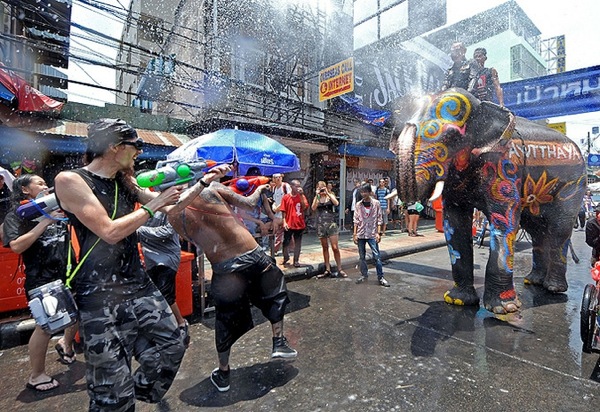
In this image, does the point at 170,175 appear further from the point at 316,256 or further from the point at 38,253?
the point at 316,256

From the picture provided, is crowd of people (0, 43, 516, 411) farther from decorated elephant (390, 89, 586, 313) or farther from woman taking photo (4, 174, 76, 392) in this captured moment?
decorated elephant (390, 89, 586, 313)

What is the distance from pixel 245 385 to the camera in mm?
2719

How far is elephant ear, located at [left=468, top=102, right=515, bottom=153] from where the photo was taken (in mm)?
3771

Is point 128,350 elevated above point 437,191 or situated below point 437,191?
below

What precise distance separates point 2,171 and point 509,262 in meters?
5.45

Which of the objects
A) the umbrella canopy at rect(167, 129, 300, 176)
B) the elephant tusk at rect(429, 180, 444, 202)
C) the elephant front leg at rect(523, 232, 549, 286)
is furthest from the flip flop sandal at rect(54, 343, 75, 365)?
the elephant front leg at rect(523, 232, 549, 286)

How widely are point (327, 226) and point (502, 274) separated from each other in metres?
2.93

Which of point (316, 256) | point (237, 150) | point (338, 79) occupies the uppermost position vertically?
point (338, 79)

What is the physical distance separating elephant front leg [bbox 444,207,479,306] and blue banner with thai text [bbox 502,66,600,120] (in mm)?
5345

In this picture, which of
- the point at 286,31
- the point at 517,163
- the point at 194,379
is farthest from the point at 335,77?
the point at 194,379

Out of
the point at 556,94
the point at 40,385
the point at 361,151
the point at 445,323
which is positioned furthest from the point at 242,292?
the point at 361,151

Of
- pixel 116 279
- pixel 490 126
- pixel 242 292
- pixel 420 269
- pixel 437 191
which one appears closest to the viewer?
pixel 116 279

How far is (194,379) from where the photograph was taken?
9.33 feet

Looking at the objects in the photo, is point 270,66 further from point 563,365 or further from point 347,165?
point 563,365
